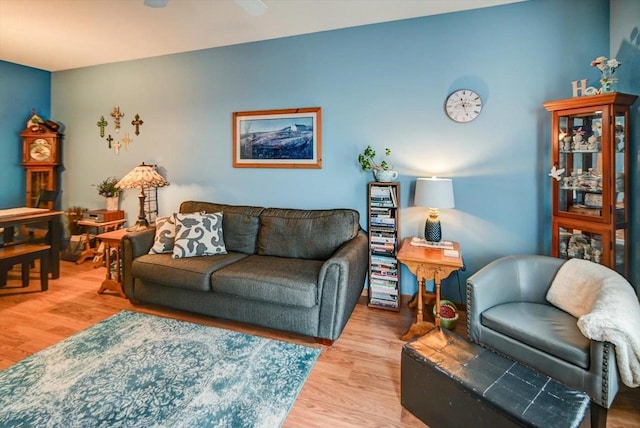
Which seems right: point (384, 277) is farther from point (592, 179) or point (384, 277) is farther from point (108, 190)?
point (108, 190)

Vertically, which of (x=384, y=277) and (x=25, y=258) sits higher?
(x=25, y=258)

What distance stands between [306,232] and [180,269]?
1.14m

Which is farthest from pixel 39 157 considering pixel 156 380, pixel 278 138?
pixel 156 380

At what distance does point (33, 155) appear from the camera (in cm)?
440

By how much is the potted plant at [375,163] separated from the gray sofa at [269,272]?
443 mm

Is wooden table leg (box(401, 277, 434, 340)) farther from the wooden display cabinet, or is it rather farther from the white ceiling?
the white ceiling

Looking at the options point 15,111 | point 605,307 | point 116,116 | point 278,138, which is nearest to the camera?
point 605,307

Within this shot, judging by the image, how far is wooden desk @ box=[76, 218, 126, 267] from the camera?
4.00 meters

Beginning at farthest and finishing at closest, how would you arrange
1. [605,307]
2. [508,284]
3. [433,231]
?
[433,231]
[508,284]
[605,307]

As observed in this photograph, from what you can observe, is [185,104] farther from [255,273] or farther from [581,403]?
[581,403]

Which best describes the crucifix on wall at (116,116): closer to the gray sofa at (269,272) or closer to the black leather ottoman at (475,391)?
the gray sofa at (269,272)

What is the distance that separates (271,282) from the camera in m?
2.39

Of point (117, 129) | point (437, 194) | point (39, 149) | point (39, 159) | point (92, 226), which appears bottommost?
point (92, 226)

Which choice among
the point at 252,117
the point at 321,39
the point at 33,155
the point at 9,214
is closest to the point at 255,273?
the point at 252,117
